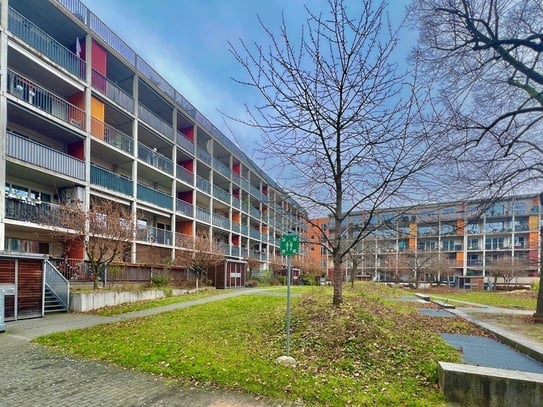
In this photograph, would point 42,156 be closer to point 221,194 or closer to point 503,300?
point 221,194

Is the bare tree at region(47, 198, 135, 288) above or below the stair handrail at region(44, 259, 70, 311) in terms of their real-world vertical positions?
above

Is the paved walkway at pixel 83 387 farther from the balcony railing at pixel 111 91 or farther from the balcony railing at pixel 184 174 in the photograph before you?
the balcony railing at pixel 184 174

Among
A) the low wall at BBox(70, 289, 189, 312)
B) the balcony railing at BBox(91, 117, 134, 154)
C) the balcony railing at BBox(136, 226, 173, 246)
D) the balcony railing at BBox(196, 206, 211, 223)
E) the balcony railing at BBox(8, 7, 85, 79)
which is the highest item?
the balcony railing at BBox(8, 7, 85, 79)

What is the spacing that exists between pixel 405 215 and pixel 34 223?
53.1ft

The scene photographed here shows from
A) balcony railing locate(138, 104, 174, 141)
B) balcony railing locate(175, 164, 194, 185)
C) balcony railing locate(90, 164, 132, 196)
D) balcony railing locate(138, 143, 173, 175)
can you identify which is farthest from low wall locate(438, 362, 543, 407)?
balcony railing locate(175, 164, 194, 185)

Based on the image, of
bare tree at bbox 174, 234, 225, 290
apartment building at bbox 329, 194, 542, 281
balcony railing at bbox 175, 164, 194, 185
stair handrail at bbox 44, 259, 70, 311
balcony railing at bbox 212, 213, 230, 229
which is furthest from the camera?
balcony railing at bbox 212, 213, 230, 229

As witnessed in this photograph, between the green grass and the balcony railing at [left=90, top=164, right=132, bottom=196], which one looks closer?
the balcony railing at [left=90, top=164, right=132, bottom=196]

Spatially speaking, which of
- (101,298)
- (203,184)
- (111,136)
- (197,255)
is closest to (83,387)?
(101,298)

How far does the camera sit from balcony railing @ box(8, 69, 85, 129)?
15992 millimetres

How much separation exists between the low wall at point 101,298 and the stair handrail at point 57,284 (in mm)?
296

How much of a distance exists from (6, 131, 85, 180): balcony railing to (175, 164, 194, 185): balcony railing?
10.6 meters

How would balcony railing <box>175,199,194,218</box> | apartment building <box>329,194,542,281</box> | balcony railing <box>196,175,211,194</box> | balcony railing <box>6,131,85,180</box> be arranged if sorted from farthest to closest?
balcony railing <box>196,175,211,194</box>, balcony railing <box>175,199,194,218</box>, balcony railing <box>6,131,85,180</box>, apartment building <box>329,194,542,281</box>

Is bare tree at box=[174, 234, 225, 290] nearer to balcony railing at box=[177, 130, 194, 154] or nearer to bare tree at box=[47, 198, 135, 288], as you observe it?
bare tree at box=[47, 198, 135, 288]

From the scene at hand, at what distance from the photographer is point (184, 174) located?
100ft
